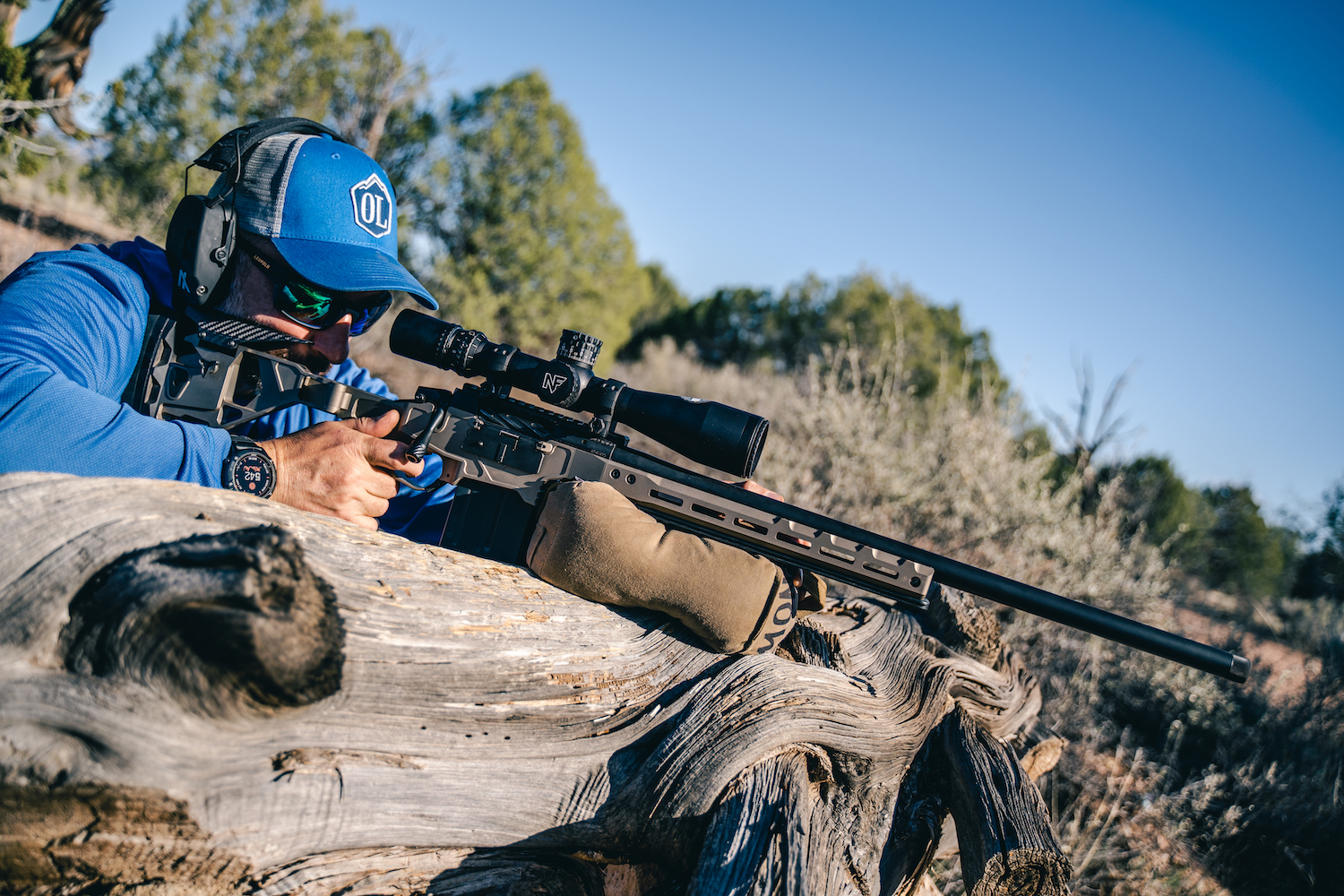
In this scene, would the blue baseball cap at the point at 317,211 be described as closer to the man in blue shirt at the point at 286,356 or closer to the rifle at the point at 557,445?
the man in blue shirt at the point at 286,356

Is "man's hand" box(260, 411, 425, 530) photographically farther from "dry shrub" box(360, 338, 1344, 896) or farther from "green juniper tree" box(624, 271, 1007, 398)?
"green juniper tree" box(624, 271, 1007, 398)

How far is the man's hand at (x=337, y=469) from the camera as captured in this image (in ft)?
8.07

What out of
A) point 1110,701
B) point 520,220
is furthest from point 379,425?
point 520,220

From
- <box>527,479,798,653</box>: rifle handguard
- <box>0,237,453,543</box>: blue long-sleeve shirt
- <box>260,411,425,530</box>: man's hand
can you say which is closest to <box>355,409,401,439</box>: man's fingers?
<box>260,411,425,530</box>: man's hand

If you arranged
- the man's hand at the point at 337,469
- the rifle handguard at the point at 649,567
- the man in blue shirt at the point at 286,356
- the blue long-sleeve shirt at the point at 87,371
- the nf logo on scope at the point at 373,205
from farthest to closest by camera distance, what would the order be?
the nf logo on scope at the point at 373,205 < the man's hand at the point at 337,469 < the rifle handguard at the point at 649,567 < the man in blue shirt at the point at 286,356 < the blue long-sleeve shirt at the point at 87,371

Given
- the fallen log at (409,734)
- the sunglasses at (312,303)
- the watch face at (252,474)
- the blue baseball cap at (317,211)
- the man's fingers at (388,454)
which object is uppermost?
the blue baseball cap at (317,211)

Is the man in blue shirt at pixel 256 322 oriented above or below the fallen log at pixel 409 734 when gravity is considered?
above

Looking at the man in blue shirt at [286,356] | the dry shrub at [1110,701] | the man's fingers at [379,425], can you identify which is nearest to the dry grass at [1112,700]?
the dry shrub at [1110,701]

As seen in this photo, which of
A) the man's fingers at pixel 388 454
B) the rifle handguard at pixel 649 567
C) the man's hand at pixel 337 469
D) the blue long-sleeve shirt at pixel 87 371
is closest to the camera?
the blue long-sleeve shirt at pixel 87 371

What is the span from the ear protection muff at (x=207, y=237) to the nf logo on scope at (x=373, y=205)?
42 centimetres

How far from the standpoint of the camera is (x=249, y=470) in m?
2.39

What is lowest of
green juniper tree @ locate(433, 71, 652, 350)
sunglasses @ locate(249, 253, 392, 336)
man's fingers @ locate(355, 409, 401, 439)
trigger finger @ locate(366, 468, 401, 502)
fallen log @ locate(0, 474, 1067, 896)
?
fallen log @ locate(0, 474, 1067, 896)

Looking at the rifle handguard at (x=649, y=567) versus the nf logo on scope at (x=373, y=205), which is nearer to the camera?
the rifle handguard at (x=649, y=567)

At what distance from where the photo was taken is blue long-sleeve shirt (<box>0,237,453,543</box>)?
2.00 m
